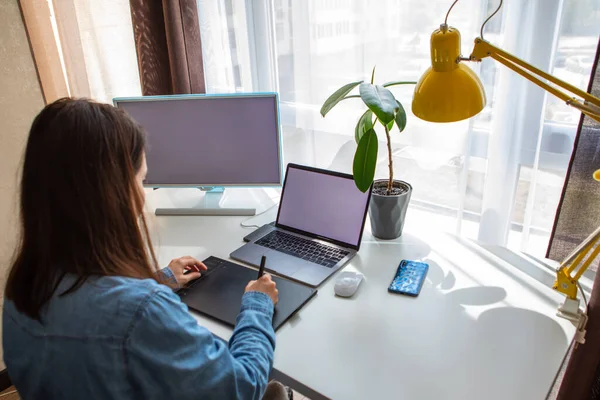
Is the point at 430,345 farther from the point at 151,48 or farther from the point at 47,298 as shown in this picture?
the point at 151,48

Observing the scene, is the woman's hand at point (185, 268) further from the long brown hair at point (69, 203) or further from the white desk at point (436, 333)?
the long brown hair at point (69, 203)

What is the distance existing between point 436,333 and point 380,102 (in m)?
0.53

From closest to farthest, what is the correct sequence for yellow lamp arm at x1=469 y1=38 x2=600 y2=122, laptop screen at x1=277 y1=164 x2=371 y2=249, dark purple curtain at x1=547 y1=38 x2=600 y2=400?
yellow lamp arm at x1=469 y1=38 x2=600 y2=122
dark purple curtain at x1=547 y1=38 x2=600 y2=400
laptop screen at x1=277 y1=164 x2=371 y2=249

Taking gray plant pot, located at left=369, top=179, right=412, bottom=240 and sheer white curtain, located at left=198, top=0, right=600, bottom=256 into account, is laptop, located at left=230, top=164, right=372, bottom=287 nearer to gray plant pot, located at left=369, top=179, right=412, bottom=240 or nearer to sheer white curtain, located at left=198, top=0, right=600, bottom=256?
gray plant pot, located at left=369, top=179, right=412, bottom=240

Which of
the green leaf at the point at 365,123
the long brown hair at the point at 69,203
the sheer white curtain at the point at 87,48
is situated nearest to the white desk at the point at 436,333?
the long brown hair at the point at 69,203

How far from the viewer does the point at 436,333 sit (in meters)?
0.94

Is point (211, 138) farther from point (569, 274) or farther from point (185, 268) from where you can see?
point (569, 274)

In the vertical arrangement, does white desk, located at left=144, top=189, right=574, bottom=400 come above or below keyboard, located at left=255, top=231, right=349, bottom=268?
below

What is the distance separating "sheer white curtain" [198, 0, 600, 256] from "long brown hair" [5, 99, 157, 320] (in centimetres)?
109

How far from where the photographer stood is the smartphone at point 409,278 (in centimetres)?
107

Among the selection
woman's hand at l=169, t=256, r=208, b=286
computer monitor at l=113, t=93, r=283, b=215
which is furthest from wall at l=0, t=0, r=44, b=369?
woman's hand at l=169, t=256, r=208, b=286

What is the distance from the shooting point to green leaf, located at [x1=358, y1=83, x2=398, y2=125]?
103 centimetres

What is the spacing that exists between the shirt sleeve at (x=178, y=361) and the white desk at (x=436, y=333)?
0.47ft

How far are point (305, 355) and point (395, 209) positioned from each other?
539 millimetres
